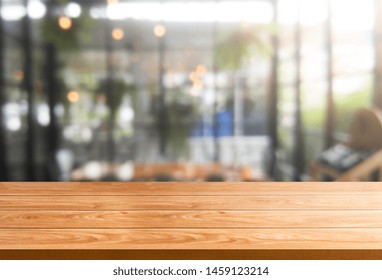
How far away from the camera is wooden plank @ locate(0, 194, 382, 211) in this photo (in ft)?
4.63

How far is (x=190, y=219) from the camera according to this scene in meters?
1.29

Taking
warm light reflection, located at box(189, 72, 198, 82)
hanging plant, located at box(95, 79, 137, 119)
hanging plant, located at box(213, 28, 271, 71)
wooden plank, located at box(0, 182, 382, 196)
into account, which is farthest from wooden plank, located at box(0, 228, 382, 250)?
warm light reflection, located at box(189, 72, 198, 82)

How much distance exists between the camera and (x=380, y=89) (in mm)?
4676

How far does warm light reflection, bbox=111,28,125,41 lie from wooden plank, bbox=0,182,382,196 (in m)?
5.52

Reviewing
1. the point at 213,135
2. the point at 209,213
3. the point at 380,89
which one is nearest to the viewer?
the point at 209,213

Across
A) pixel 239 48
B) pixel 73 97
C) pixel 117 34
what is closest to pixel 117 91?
pixel 73 97

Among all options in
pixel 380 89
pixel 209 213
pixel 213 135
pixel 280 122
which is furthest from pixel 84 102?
pixel 209 213

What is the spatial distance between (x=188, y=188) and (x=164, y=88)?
5.50 meters

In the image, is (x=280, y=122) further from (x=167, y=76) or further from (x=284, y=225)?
(x=284, y=225)

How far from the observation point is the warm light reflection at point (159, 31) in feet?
23.5

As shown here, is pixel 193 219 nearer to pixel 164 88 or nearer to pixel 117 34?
pixel 164 88

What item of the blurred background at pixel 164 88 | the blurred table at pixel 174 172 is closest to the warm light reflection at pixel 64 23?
the blurred background at pixel 164 88
